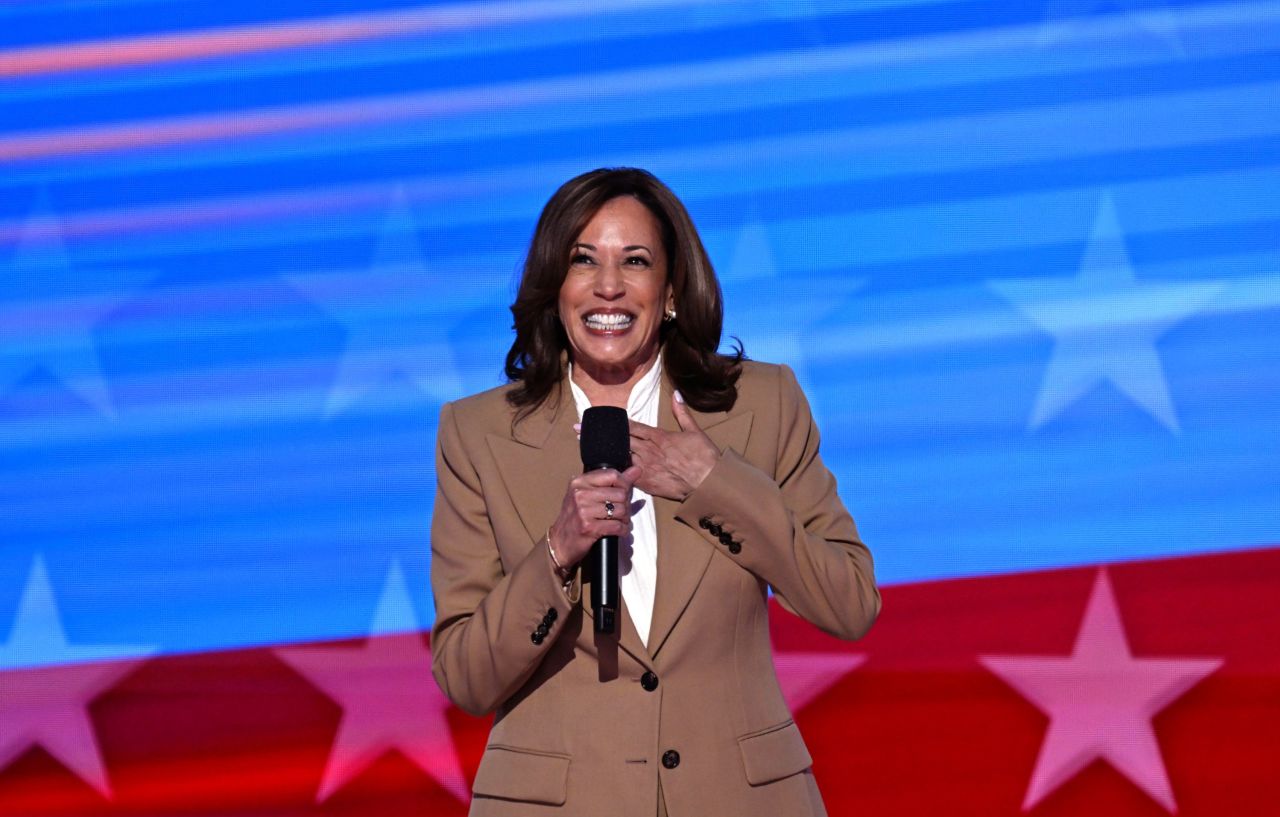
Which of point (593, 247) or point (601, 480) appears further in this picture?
point (593, 247)

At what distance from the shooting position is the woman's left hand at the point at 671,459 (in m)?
1.92

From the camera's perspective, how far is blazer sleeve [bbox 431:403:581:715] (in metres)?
1.83

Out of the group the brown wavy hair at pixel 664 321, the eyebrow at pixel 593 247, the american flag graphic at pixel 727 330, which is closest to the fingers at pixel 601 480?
the brown wavy hair at pixel 664 321

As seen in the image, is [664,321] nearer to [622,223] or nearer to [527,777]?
[622,223]

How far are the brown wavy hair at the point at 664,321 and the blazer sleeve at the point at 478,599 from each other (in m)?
0.14

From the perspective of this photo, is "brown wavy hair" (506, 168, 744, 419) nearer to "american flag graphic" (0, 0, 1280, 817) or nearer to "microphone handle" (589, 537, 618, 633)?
"microphone handle" (589, 537, 618, 633)

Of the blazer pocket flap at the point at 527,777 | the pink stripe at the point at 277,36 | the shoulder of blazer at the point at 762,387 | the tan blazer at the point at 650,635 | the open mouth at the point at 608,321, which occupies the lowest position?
the blazer pocket flap at the point at 527,777

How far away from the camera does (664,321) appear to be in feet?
7.15

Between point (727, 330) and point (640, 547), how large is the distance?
1.61 metres

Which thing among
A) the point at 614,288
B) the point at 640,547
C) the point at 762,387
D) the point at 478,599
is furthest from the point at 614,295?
the point at 478,599

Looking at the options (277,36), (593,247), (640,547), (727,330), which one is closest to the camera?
(640,547)

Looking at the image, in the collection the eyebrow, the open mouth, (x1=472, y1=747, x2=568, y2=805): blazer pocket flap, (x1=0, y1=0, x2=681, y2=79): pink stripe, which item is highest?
(x1=0, y1=0, x2=681, y2=79): pink stripe

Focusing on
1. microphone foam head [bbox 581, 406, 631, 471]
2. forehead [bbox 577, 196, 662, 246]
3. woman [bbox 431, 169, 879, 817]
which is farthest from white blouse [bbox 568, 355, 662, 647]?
forehead [bbox 577, 196, 662, 246]

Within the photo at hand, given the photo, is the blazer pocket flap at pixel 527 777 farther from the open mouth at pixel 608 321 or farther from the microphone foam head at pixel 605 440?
the open mouth at pixel 608 321
